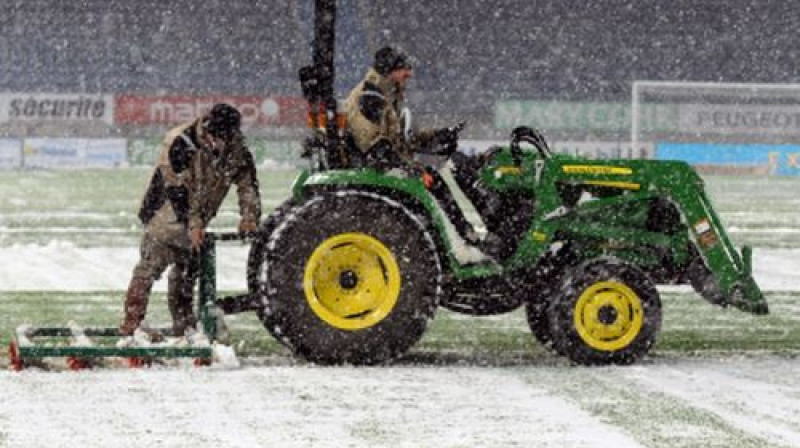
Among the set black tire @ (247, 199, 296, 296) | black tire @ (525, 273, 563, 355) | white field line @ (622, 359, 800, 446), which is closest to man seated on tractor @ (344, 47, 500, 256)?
black tire @ (247, 199, 296, 296)

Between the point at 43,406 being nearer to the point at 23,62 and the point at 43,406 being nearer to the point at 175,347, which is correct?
the point at 175,347

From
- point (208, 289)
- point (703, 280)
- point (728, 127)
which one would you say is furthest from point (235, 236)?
point (728, 127)

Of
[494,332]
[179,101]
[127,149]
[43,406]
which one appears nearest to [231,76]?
[179,101]

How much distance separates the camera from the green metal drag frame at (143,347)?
7.67 m

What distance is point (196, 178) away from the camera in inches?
332

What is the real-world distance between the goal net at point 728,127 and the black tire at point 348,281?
33152 millimetres

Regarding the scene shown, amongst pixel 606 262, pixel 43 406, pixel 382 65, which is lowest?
pixel 43 406

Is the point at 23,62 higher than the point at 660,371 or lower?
higher

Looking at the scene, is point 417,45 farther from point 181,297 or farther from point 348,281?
point 348,281

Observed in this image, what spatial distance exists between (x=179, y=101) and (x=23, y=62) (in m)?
4.96

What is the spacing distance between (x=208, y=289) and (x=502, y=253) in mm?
1507

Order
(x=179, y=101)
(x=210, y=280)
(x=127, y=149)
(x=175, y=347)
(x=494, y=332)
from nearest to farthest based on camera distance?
(x=175, y=347), (x=210, y=280), (x=494, y=332), (x=127, y=149), (x=179, y=101)

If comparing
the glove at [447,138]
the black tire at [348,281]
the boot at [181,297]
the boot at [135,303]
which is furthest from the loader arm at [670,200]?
the boot at [135,303]

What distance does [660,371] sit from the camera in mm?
8000
